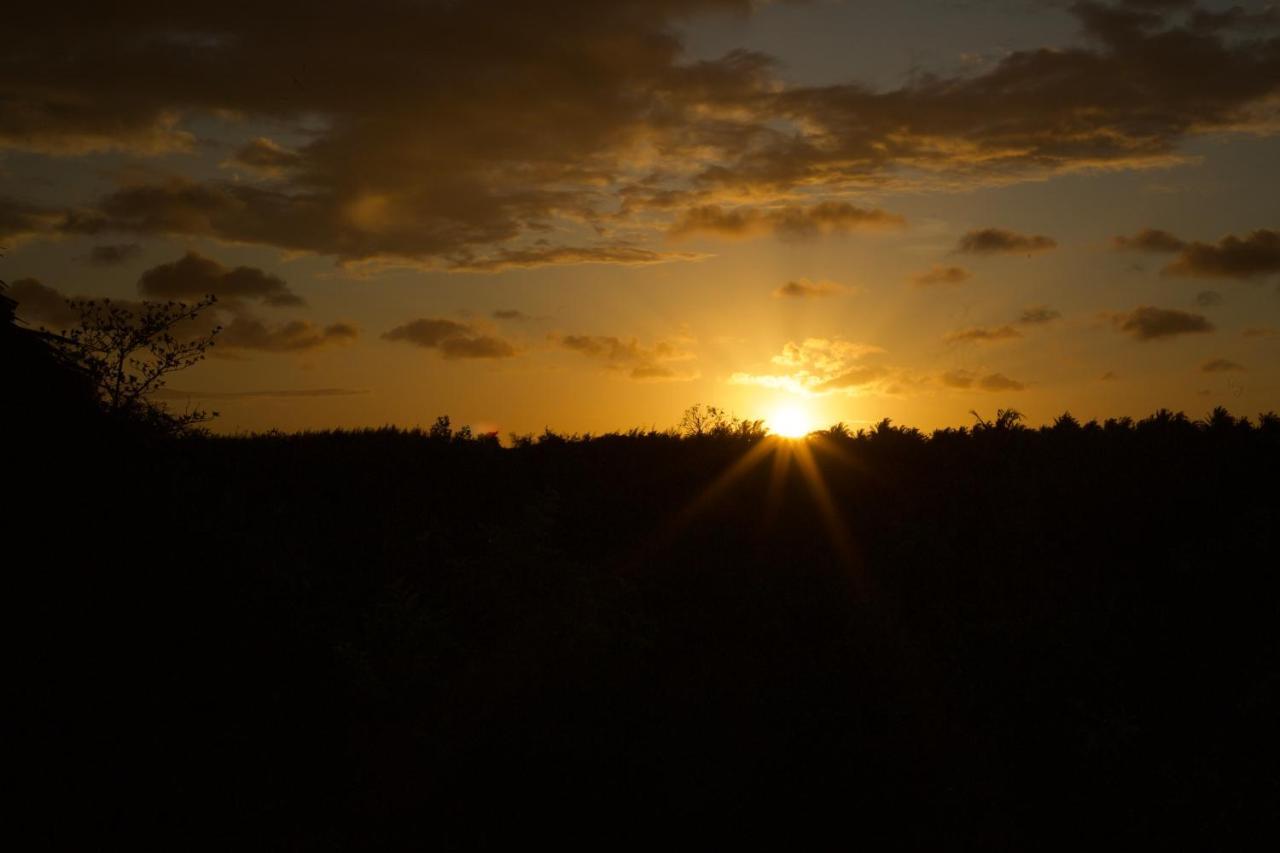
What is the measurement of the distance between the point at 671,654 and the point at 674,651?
98 mm

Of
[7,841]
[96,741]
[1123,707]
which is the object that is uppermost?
[1123,707]

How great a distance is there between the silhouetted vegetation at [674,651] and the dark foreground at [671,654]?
0.04m

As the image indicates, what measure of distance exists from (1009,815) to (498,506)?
1075cm

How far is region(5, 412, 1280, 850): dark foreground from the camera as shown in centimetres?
1087

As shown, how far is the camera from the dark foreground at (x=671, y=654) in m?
10.9

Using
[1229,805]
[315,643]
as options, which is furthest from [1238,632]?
[315,643]

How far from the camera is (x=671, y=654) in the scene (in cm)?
1538

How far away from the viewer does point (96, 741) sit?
10148 millimetres

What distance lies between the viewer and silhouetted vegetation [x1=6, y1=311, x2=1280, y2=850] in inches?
430

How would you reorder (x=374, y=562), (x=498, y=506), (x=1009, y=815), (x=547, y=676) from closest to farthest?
(x=1009, y=815) → (x=547, y=676) → (x=374, y=562) → (x=498, y=506)

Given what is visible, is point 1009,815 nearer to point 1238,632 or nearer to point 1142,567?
point 1238,632

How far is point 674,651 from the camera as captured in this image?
15.5 m

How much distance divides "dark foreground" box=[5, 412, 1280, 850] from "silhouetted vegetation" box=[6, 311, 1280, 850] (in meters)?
0.04

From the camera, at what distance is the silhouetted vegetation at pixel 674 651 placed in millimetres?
10914
